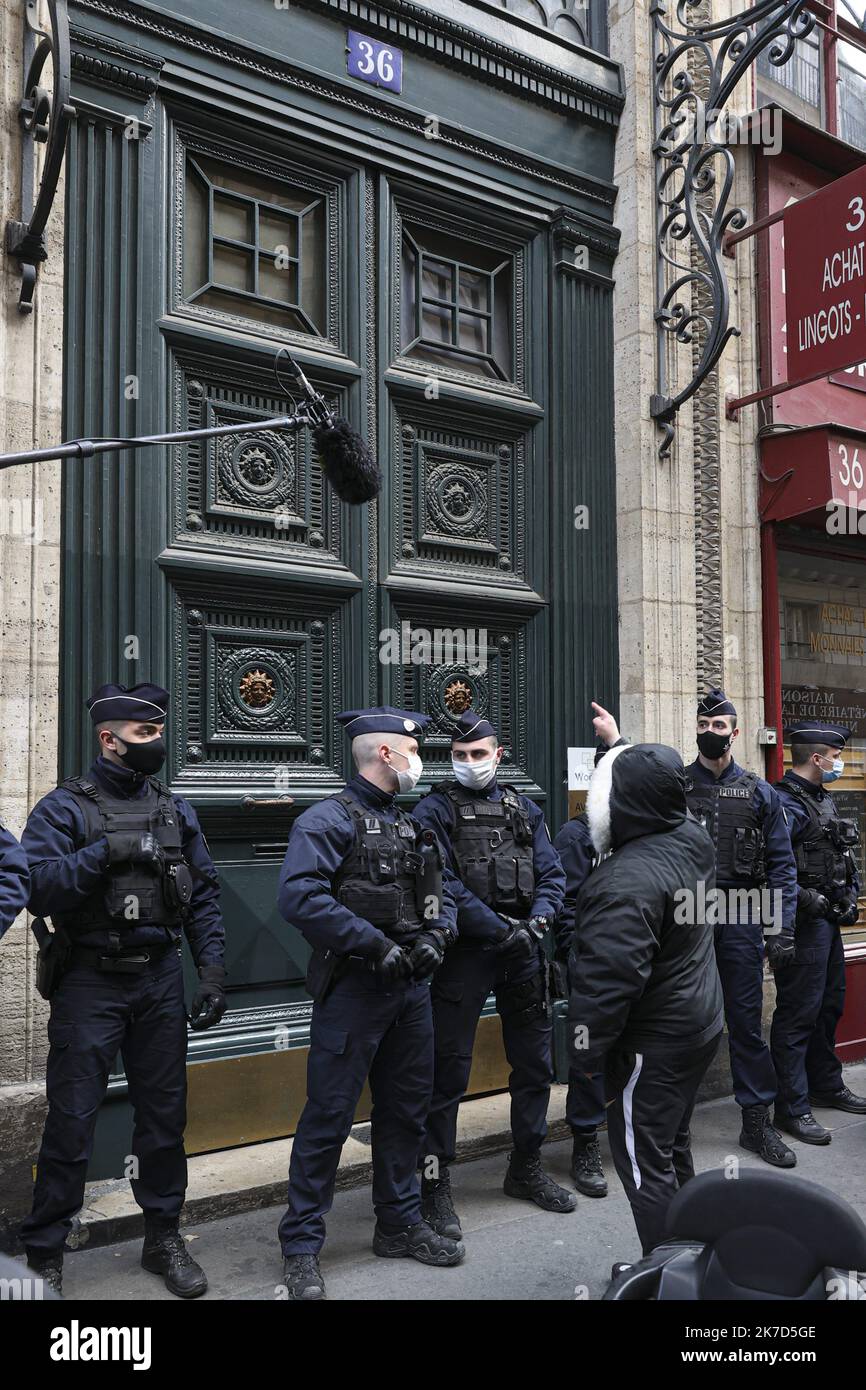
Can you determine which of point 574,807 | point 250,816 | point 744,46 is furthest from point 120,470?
point 744,46

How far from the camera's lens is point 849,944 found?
27.0 feet

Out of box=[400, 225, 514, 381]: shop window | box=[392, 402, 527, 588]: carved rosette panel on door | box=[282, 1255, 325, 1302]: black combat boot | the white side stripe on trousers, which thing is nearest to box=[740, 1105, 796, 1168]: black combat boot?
the white side stripe on trousers

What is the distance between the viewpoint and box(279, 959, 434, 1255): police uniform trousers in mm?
4273

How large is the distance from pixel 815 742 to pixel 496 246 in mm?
3696

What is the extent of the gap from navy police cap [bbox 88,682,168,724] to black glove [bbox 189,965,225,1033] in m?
1.07

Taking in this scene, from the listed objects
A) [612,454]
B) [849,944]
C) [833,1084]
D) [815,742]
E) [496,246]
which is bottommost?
[833,1084]

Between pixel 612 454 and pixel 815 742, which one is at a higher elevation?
pixel 612 454

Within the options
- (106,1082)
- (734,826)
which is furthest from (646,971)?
(734,826)

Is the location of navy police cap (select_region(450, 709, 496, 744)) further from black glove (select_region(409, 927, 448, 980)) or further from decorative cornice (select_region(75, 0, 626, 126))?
decorative cornice (select_region(75, 0, 626, 126))

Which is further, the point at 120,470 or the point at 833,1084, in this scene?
the point at 833,1084

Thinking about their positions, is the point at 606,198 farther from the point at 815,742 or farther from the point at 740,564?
the point at 815,742

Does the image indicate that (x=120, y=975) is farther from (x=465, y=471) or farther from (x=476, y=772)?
(x=465, y=471)

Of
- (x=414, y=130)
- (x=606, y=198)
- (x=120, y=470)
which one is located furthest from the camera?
(x=606, y=198)

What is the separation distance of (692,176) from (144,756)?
5.12m
